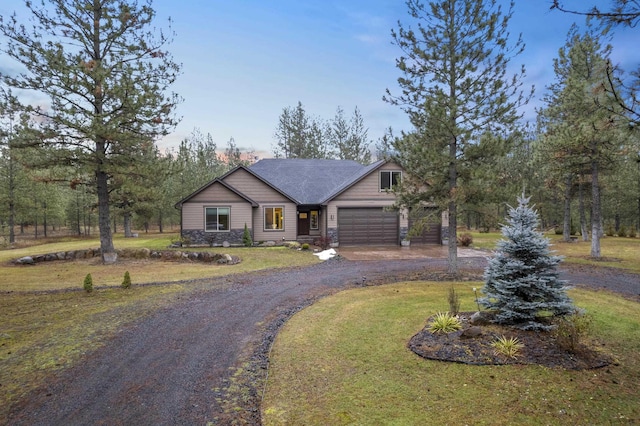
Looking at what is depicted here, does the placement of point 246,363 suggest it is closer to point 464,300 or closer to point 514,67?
point 464,300

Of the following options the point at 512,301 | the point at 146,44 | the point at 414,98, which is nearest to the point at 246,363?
the point at 512,301

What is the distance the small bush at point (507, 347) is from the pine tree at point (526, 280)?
722 mm

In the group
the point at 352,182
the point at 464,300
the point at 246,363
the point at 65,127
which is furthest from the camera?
the point at 352,182

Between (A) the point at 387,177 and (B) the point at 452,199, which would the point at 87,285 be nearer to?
(B) the point at 452,199

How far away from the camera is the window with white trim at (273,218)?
23.7 metres

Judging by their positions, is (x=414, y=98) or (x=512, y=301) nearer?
(x=512, y=301)

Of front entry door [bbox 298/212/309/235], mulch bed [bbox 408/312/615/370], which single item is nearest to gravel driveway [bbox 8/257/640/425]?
mulch bed [bbox 408/312/615/370]

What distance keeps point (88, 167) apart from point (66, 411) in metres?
13.0

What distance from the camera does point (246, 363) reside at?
5.86 metres

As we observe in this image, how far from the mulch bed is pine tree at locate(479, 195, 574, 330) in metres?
0.32

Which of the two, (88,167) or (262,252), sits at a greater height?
(88,167)

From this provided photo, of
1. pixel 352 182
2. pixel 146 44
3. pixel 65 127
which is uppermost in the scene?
pixel 146 44

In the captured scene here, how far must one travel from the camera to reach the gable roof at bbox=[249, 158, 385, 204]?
24828 mm

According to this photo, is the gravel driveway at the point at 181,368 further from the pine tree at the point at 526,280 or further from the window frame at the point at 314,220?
the window frame at the point at 314,220
